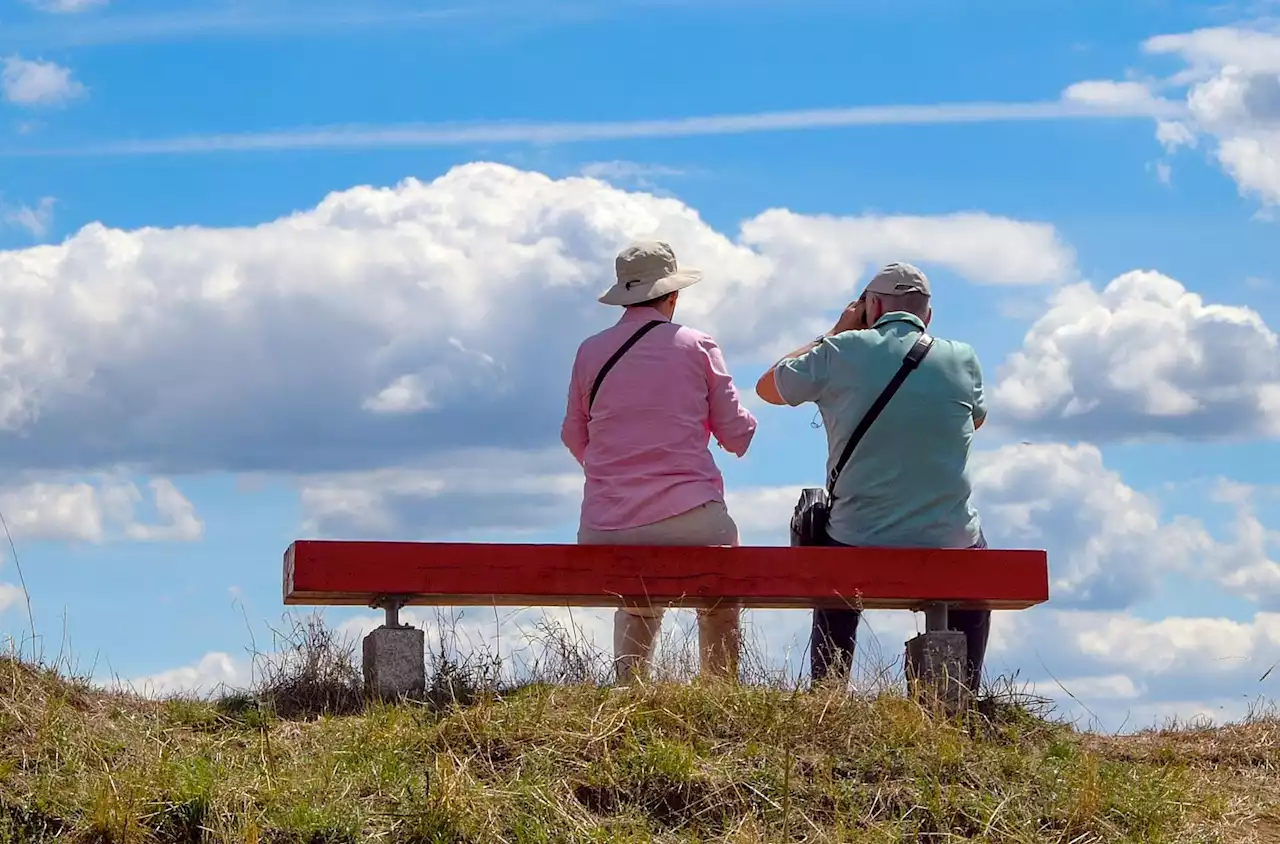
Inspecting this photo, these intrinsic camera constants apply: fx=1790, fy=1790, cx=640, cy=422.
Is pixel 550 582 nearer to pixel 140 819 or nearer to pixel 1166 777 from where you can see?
pixel 140 819

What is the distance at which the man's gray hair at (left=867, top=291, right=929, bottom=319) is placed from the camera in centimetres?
911

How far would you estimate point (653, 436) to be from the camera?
349 inches

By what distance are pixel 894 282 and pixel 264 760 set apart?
394 centimetres

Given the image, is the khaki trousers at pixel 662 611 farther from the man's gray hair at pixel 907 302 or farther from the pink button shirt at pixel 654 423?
the man's gray hair at pixel 907 302

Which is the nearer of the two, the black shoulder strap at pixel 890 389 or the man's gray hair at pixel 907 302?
the black shoulder strap at pixel 890 389

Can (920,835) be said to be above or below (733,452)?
below

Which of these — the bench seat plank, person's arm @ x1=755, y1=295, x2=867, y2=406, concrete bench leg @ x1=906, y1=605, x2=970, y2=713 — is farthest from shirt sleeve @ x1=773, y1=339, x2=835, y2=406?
concrete bench leg @ x1=906, y1=605, x2=970, y2=713

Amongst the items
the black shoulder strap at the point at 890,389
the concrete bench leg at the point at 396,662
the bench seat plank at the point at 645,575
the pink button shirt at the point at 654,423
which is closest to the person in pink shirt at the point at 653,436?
the pink button shirt at the point at 654,423

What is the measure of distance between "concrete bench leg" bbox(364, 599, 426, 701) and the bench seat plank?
0.69ft

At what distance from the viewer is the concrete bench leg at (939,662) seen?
8555 mm

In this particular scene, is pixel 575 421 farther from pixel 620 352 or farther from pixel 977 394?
pixel 977 394

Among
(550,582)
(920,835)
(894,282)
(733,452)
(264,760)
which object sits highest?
(894,282)

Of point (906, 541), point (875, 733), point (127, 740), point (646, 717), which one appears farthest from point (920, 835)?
point (127, 740)

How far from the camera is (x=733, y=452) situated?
30.2ft
